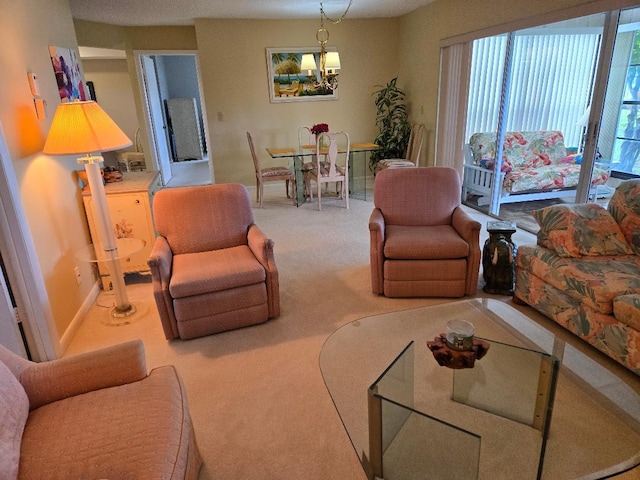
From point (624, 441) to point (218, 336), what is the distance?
212cm

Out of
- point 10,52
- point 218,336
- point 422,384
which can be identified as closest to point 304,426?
point 422,384

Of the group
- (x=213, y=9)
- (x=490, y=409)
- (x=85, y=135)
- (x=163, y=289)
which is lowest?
(x=490, y=409)

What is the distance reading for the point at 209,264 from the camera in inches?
104

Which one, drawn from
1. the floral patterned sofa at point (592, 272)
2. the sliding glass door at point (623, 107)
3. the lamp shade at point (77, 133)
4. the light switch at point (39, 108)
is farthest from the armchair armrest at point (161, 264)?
the sliding glass door at point (623, 107)

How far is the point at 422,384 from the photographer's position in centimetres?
196

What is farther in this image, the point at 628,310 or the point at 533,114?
the point at 533,114

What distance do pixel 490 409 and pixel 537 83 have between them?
4709 millimetres

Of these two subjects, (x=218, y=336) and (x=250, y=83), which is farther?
(x=250, y=83)

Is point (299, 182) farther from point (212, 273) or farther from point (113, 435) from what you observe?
point (113, 435)

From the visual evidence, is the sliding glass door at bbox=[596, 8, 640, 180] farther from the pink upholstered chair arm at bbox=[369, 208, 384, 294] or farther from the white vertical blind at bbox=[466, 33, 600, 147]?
the pink upholstered chair arm at bbox=[369, 208, 384, 294]

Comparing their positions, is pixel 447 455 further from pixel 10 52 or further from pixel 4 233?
pixel 10 52

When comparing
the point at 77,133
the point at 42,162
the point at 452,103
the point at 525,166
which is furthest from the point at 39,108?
the point at 525,166

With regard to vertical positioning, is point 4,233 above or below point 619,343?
above

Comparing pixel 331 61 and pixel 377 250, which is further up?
pixel 331 61
